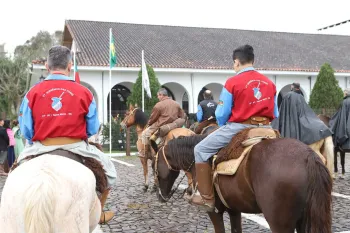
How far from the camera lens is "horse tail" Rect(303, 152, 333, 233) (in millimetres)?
3113

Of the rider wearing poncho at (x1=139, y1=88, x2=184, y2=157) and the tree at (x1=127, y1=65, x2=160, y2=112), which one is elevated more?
the tree at (x1=127, y1=65, x2=160, y2=112)

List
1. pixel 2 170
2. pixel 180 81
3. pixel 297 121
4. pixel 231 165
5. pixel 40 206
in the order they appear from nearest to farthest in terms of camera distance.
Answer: pixel 40 206, pixel 231 165, pixel 297 121, pixel 2 170, pixel 180 81

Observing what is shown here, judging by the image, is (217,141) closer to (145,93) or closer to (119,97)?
(145,93)

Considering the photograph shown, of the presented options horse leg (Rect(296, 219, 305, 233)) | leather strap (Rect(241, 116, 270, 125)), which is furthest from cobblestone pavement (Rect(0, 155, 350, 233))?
horse leg (Rect(296, 219, 305, 233))

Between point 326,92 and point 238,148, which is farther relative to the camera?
point 326,92

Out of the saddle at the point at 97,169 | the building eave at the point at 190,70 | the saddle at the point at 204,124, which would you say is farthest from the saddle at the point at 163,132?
the building eave at the point at 190,70

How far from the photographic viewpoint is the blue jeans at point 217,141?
4.23 m

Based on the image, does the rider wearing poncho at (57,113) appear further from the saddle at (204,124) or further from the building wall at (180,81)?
the building wall at (180,81)

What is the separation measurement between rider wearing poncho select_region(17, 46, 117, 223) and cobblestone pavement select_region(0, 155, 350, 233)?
283 cm

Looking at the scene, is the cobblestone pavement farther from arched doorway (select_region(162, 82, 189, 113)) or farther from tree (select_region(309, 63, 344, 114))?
arched doorway (select_region(162, 82, 189, 113))

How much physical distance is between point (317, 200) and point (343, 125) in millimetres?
7003

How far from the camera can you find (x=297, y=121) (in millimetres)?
7250

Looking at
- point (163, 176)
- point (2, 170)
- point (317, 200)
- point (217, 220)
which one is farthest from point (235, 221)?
point (2, 170)

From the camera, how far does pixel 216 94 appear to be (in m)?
27.0
